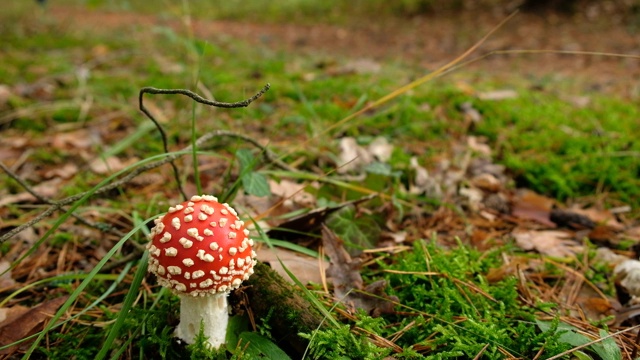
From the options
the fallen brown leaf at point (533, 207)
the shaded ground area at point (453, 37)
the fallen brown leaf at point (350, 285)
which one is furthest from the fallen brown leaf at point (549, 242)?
the shaded ground area at point (453, 37)

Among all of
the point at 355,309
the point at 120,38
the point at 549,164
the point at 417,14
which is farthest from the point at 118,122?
the point at 417,14

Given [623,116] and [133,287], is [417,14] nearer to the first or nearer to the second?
[623,116]

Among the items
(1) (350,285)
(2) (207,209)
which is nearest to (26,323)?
(2) (207,209)

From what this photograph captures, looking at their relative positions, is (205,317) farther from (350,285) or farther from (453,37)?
(453,37)

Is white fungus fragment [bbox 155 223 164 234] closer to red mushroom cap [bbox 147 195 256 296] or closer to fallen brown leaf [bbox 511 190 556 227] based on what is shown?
red mushroom cap [bbox 147 195 256 296]

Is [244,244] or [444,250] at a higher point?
[244,244]

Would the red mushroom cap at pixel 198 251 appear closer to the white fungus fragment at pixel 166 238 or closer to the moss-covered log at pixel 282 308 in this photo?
the white fungus fragment at pixel 166 238
